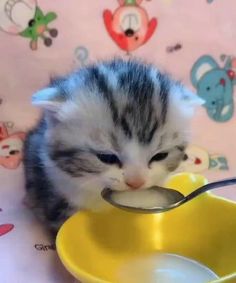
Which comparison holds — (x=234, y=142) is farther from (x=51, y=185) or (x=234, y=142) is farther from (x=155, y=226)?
(x=51, y=185)

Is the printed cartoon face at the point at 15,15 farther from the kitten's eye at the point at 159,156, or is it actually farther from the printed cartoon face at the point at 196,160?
the kitten's eye at the point at 159,156

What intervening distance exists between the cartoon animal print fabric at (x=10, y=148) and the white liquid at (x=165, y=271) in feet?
1.16

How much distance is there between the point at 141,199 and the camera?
0.88 metres

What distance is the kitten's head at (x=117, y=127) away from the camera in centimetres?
82

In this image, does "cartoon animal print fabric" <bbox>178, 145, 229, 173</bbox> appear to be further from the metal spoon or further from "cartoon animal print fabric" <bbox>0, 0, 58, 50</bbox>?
"cartoon animal print fabric" <bbox>0, 0, 58, 50</bbox>

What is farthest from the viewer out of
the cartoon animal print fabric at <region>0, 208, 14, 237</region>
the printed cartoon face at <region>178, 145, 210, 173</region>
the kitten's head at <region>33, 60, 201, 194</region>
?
the printed cartoon face at <region>178, 145, 210, 173</region>

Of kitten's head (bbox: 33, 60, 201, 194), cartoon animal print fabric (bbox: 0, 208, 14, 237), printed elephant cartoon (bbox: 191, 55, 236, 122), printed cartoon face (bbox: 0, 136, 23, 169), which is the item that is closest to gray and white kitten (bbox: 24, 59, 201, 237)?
kitten's head (bbox: 33, 60, 201, 194)

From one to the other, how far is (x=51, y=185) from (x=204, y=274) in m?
0.25

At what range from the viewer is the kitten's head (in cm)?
82

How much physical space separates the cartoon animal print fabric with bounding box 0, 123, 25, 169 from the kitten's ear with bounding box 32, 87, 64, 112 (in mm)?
316

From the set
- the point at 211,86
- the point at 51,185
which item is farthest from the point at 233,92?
the point at 51,185

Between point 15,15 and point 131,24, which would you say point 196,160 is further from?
point 15,15

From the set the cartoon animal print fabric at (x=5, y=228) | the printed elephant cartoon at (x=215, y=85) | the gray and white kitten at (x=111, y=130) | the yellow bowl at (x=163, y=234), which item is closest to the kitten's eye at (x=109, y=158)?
the gray and white kitten at (x=111, y=130)

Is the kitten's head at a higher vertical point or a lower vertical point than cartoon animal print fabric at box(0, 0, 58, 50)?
lower
